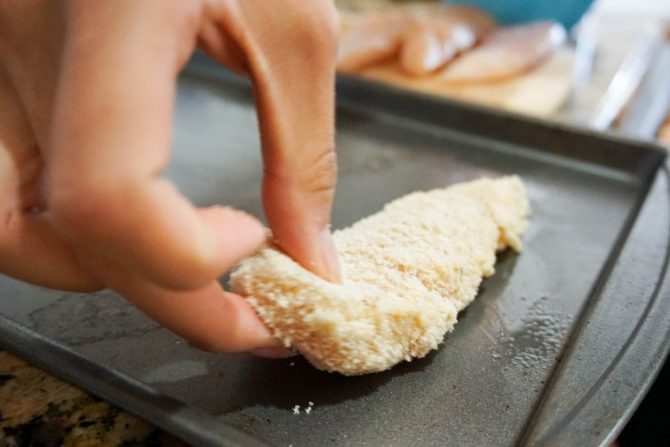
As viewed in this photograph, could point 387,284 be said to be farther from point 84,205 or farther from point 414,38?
point 414,38

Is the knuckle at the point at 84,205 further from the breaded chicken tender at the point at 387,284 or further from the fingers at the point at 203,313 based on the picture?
the breaded chicken tender at the point at 387,284

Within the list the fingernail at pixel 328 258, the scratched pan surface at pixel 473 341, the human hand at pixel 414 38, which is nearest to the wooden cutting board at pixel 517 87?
the human hand at pixel 414 38

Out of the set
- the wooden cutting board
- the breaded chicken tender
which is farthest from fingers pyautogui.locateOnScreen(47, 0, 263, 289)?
the wooden cutting board

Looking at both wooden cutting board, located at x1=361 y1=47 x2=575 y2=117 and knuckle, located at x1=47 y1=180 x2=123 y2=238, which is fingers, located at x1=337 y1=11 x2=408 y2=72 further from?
knuckle, located at x1=47 y1=180 x2=123 y2=238

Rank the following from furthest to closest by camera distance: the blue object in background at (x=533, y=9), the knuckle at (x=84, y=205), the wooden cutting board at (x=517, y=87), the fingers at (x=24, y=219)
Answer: the blue object in background at (x=533, y=9)
the wooden cutting board at (x=517, y=87)
the fingers at (x=24, y=219)
the knuckle at (x=84, y=205)

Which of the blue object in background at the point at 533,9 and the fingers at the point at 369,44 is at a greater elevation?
the blue object in background at the point at 533,9

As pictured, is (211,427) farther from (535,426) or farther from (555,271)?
(555,271)

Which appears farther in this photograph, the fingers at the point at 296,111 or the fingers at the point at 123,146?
the fingers at the point at 296,111

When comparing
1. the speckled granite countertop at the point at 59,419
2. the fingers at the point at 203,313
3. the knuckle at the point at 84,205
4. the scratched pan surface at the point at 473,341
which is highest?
the knuckle at the point at 84,205

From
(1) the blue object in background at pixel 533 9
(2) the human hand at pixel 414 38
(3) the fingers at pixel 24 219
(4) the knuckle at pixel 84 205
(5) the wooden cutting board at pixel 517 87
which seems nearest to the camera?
(4) the knuckle at pixel 84 205
